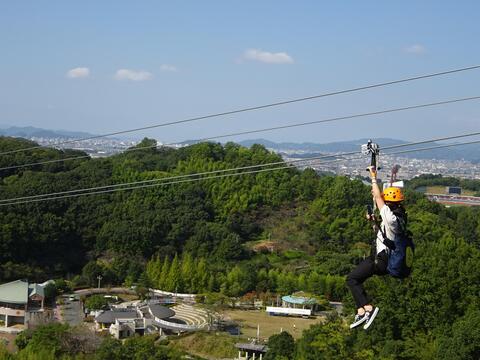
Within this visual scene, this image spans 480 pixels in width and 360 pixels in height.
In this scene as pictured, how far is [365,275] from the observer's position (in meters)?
5.08

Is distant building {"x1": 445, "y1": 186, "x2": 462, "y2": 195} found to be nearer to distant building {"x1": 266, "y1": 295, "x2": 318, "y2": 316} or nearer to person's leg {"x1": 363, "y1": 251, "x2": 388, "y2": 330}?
distant building {"x1": 266, "y1": 295, "x2": 318, "y2": 316}

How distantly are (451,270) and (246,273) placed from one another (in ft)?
36.3

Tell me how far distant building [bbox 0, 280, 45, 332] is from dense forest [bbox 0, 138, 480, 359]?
457cm

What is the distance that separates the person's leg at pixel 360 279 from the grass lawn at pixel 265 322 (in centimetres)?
1708

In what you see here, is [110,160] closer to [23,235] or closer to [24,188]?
[24,188]

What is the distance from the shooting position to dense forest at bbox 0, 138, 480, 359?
18.2 m

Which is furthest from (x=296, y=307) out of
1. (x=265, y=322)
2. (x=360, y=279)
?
(x=360, y=279)

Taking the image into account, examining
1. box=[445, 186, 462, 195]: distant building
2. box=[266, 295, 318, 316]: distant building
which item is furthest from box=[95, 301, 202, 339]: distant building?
box=[445, 186, 462, 195]: distant building

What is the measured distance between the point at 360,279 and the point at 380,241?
1.33 ft

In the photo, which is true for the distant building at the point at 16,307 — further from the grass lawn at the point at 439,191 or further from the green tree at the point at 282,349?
the grass lawn at the point at 439,191

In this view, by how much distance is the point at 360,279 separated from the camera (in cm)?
510

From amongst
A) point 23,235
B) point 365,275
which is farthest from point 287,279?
point 365,275

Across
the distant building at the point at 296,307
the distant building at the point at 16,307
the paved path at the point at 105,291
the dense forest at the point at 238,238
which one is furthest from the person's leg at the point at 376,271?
the paved path at the point at 105,291

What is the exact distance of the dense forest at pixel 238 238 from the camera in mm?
18234
